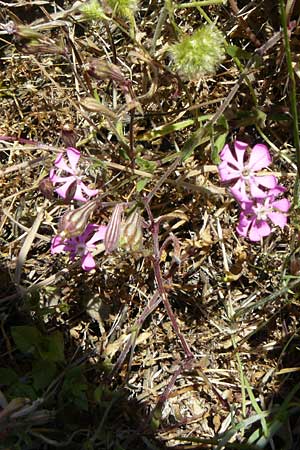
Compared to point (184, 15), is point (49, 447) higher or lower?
lower

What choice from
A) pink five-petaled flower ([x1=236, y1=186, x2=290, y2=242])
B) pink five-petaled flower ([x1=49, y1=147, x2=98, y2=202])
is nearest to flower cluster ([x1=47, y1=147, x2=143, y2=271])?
pink five-petaled flower ([x1=49, y1=147, x2=98, y2=202])

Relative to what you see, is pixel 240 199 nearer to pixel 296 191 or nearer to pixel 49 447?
pixel 296 191

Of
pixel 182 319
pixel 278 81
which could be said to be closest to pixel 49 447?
pixel 182 319

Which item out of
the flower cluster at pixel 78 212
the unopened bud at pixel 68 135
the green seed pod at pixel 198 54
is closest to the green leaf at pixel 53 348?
the flower cluster at pixel 78 212

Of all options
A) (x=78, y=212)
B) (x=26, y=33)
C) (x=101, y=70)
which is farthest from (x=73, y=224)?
(x=26, y=33)

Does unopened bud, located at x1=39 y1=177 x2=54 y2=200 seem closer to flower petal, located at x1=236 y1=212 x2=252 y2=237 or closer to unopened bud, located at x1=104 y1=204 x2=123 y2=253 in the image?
unopened bud, located at x1=104 y1=204 x2=123 y2=253

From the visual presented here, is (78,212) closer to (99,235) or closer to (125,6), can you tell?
(99,235)

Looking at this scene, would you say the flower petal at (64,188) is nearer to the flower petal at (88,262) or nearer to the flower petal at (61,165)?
the flower petal at (61,165)
